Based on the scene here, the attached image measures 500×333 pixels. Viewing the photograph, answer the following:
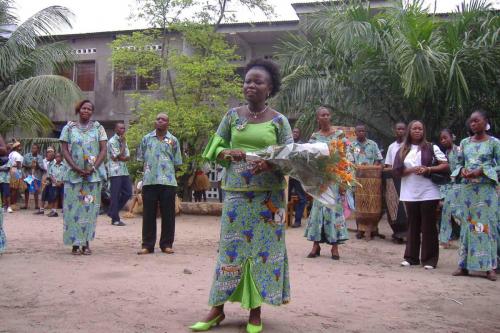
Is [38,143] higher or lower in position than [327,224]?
higher

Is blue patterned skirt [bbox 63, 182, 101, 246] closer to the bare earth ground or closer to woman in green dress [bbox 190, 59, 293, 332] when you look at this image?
the bare earth ground

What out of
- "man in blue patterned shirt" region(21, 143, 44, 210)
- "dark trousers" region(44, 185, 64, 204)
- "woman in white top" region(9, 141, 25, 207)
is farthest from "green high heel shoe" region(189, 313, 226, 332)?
"man in blue patterned shirt" region(21, 143, 44, 210)

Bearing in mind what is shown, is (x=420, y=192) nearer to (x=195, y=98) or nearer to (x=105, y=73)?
(x=195, y=98)

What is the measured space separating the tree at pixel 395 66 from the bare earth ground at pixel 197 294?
3.85m

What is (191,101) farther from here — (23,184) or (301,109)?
(23,184)

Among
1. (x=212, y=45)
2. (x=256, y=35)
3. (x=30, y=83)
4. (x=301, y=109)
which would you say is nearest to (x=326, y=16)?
(x=301, y=109)

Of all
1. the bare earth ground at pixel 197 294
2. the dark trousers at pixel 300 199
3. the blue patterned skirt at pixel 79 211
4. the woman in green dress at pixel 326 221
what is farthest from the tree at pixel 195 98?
the woman in green dress at pixel 326 221

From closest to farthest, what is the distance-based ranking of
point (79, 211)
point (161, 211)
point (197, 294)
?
point (197, 294) → point (79, 211) → point (161, 211)

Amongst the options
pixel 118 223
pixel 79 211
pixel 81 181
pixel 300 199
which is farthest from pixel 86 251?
pixel 300 199

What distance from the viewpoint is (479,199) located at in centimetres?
596

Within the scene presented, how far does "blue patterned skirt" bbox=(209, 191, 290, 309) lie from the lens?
3.65 metres

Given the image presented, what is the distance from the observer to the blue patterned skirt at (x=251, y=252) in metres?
3.65

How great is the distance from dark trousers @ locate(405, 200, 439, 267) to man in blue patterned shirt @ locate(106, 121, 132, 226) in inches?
219

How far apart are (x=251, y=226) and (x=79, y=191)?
3.78m
